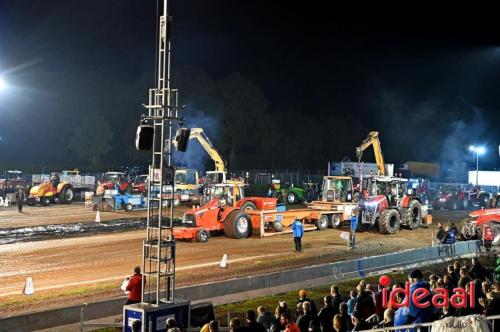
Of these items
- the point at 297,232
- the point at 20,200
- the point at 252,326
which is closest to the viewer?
the point at 252,326

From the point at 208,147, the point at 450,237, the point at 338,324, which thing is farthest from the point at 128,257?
the point at 208,147

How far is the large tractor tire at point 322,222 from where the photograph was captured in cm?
2855

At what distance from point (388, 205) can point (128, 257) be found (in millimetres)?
13162

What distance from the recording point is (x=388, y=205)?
93.5 ft

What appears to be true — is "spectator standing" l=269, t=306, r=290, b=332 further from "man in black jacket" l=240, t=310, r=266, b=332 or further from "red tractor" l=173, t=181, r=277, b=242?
"red tractor" l=173, t=181, r=277, b=242

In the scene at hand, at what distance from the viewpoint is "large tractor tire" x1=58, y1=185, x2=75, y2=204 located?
4031cm

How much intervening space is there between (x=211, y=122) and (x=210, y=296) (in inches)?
2175

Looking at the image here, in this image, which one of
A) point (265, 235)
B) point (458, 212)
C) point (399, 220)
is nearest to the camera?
point (265, 235)

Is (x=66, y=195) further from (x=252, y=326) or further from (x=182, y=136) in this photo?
(x=252, y=326)

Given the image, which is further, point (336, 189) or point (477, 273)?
point (336, 189)

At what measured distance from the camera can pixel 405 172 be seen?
57.1 meters

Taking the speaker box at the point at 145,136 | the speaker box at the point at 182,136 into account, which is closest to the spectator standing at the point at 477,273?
the speaker box at the point at 182,136

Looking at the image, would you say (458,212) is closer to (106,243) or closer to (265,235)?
(265,235)

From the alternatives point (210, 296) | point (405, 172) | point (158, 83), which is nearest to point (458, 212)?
point (405, 172)
